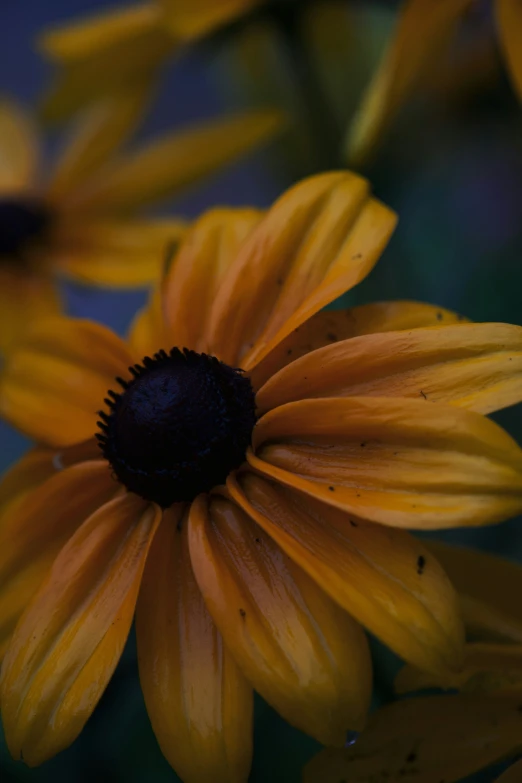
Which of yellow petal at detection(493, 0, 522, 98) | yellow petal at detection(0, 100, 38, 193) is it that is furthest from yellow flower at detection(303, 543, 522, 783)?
yellow petal at detection(0, 100, 38, 193)

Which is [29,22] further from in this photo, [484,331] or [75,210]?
[484,331]

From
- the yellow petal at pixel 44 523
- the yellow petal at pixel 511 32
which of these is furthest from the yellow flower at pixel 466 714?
the yellow petal at pixel 511 32

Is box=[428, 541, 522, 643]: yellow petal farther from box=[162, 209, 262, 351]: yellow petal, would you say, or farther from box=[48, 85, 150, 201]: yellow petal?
box=[48, 85, 150, 201]: yellow petal

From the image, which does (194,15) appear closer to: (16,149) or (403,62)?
(403,62)

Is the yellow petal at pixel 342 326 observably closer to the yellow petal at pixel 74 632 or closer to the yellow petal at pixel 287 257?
the yellow petal at pixel 287 257

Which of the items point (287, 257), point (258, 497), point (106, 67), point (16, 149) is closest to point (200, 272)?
point (287, 257)

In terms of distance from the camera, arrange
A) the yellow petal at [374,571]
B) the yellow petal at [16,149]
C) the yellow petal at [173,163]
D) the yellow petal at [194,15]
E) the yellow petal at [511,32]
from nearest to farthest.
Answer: the yellow petal at [374,571], the yellow petal at [511,32], the yellow petal at [194,15], the yellow petal at [173,163], the yellow petal at [16,149]
